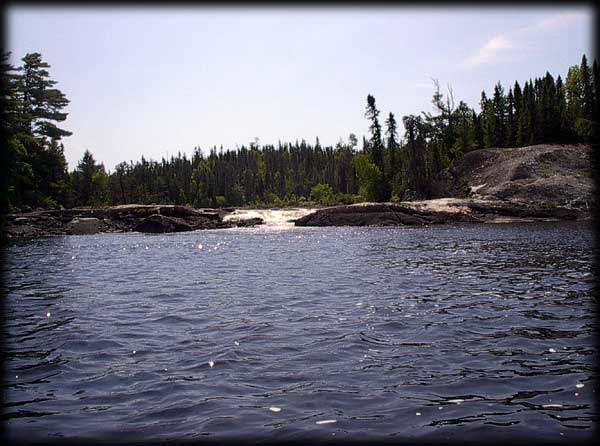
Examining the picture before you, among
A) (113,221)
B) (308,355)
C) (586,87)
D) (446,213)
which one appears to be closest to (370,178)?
(446,213)

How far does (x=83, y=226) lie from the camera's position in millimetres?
47250

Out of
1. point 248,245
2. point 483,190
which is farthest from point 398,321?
point 483,190

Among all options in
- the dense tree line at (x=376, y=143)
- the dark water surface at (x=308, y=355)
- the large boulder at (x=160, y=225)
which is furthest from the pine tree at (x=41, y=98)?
the dark water surface at (x=308, y=355)

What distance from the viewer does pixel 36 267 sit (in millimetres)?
21938

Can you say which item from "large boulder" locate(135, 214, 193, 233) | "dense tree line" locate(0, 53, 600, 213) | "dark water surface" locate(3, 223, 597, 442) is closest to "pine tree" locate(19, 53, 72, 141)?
"dense tree line" locate(0, 53, 600, 213)

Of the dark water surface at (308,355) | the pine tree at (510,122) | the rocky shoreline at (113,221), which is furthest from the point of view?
the pine tree at (510,122)

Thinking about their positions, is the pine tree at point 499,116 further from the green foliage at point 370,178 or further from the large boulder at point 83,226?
the large boulder at point 83,226

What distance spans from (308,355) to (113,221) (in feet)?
154

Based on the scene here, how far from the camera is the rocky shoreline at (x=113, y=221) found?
146 feet

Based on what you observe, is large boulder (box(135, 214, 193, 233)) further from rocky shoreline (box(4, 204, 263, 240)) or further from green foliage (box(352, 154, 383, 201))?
green foliage (box(352, 154, 383, 201))

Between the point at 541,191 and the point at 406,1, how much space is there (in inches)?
2006

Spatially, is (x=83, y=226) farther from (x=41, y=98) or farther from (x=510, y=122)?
(x=510, y=122)

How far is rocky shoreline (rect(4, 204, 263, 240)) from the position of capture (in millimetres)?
44562

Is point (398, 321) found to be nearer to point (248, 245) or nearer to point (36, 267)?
point (36, 267)
